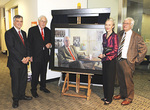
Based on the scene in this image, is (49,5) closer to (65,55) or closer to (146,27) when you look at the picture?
(65,55)

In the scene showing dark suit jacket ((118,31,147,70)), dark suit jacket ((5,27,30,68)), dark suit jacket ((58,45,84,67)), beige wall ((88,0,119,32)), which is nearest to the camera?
dark suit jacket ((5,27,30,68))

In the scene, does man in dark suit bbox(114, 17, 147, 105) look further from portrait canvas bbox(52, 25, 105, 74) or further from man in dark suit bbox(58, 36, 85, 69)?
man in dark suit bbox(58, 36, 85, 69)

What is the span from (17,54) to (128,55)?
80.1 inches

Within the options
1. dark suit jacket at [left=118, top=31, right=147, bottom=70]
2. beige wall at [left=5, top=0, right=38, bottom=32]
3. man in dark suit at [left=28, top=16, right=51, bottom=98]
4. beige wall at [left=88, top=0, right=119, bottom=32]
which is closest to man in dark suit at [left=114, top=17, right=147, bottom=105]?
dark suit jacket at [left=118, top=31, right=147, bottom=70]

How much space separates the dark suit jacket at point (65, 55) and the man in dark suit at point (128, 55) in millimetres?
829

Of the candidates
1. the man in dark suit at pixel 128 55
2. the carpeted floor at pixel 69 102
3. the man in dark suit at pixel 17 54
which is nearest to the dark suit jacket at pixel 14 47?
the man in dark suit at pixel 17 54

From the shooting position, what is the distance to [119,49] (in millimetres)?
2725

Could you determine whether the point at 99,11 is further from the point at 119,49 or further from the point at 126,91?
the point at 126,91

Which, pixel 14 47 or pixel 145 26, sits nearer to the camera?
pixel 14 47

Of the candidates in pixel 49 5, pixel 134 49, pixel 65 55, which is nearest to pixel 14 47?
pixel 65 55

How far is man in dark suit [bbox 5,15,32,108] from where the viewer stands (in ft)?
8.11

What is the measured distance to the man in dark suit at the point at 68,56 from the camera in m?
2.71

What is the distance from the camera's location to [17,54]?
2500 mm

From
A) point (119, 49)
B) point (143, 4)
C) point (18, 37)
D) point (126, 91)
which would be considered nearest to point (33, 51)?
point (18, 37)
